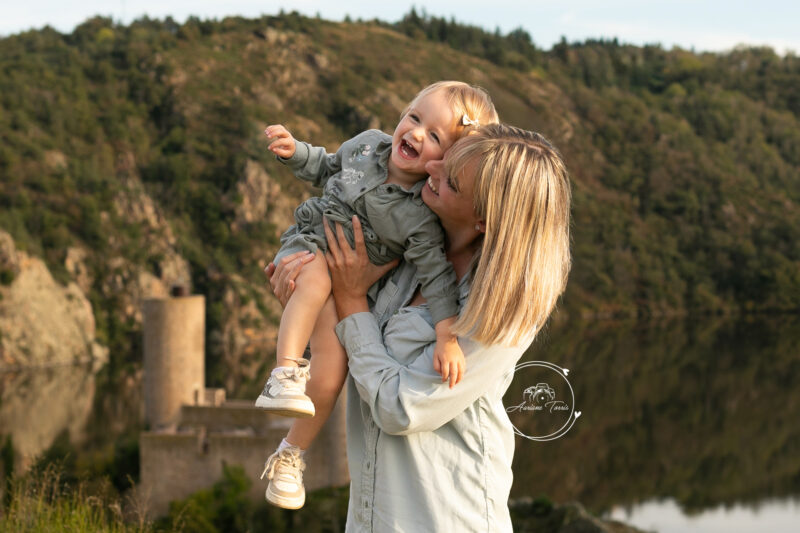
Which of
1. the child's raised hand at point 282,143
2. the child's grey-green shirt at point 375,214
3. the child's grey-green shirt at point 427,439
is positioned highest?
the child's raised hand at point 282,143

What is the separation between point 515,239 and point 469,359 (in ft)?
0.90

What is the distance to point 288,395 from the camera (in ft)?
7.75

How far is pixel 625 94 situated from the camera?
8800 centimetres

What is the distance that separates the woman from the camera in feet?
6.53

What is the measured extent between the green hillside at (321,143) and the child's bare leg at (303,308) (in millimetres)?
47483

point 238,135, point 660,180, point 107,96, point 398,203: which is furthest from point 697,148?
point 398,203

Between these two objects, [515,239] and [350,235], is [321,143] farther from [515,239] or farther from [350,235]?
[515,239]

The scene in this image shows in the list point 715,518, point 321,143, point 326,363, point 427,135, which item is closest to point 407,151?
point 427,135

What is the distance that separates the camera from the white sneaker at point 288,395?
2.35 m

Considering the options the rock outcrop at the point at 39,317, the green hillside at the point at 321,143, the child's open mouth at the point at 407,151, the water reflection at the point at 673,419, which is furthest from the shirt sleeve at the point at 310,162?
the green hillside at the point at 321,143

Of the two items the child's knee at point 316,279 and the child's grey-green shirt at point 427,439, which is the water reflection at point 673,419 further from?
the child's grey-green shirt at point 427,439

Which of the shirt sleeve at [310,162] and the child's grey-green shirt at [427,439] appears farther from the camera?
the shirt sleeve at [310,162]

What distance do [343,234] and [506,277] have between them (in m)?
0.67

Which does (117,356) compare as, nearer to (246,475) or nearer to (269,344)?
(269,344)
